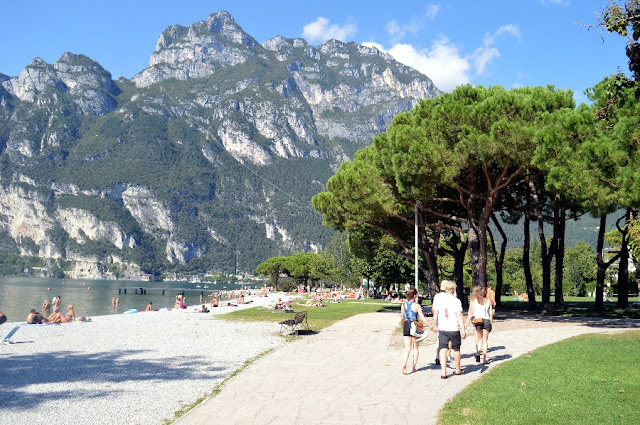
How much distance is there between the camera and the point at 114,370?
34.7 ft

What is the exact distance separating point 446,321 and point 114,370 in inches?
249

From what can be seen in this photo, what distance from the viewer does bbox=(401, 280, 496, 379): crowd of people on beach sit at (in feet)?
29.7

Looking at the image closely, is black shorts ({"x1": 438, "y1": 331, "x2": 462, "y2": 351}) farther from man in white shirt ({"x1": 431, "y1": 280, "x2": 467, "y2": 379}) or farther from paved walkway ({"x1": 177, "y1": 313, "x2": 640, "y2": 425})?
paved walkway ({"x1": 177, "y1": 313, "x2": 640, "y2": 425})

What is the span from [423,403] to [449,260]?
52951 mm

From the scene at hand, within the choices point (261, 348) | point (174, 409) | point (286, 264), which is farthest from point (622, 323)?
point (286, 264)

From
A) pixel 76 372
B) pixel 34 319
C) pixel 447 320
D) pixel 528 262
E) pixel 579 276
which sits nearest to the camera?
pixel 447 320

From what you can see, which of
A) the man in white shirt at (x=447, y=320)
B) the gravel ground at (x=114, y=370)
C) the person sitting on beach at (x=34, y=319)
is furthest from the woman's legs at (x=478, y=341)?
the person sitting on beach at (x=34, y=319)

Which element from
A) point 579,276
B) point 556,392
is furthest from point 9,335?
point 579,276

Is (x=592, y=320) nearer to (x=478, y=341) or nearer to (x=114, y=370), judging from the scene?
(x=478, y=341)

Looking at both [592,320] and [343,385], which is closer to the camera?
[343,385]

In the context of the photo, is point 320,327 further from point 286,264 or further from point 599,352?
point 286,264

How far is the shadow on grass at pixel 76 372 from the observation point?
8.22 m

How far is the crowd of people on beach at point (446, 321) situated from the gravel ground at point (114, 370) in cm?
345

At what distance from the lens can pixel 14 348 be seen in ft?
45.6
